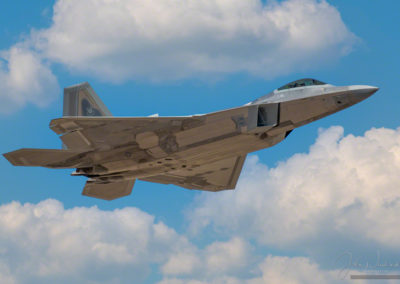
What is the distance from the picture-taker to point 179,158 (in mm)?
30828

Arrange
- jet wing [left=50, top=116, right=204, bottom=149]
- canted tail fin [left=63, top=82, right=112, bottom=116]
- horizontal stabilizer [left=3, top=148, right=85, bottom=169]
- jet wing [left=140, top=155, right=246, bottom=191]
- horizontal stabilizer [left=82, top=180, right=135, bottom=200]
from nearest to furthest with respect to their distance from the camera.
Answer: jet wing [left=50, top=116, right=204, bottom=149], horizontal stabilizer [left=3, top=148, right=85, bottom=169], canted tail fin [left=63, top=82, right=112, bottom=116], horizontal stabilizer [left=82, top=180, right=135, bottom=200], jet wing [left=140, top=155, right=246, bottom=191]

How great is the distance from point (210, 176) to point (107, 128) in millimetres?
10168

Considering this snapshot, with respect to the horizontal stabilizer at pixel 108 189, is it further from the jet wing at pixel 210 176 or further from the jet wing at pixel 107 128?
the jet wing at pixel 107 128

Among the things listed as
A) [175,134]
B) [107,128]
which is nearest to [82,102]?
[107,128]

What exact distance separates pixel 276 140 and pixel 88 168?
1085cm

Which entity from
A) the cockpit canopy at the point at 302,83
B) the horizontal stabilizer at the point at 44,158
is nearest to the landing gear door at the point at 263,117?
the cockpit canopy at the point at 302,83

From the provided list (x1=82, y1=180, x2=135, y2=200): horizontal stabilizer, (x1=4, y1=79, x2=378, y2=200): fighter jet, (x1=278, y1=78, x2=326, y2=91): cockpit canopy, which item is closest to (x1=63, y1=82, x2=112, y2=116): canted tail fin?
(x1=4, y1=79, x2=378, y2=200): fighter jet

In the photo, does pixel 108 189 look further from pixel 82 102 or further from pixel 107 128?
pixel 107 128

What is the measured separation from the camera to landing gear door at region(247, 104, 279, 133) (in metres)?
28.6

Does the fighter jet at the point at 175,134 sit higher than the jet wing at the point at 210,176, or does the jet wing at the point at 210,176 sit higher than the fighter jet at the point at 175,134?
the jet wing at the point at 210,176

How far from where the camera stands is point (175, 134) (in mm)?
29734

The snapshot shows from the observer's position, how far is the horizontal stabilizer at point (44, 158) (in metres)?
31.1

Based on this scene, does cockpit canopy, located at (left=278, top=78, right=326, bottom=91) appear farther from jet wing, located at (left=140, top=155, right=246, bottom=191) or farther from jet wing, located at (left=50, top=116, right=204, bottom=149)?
jet wing, located at (left=140, top=155, right=246, bottom=191)

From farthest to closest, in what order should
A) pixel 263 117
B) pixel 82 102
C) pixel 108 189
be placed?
1. pixel 108 189
2. pixel 82 102
3. pixel 263 117
